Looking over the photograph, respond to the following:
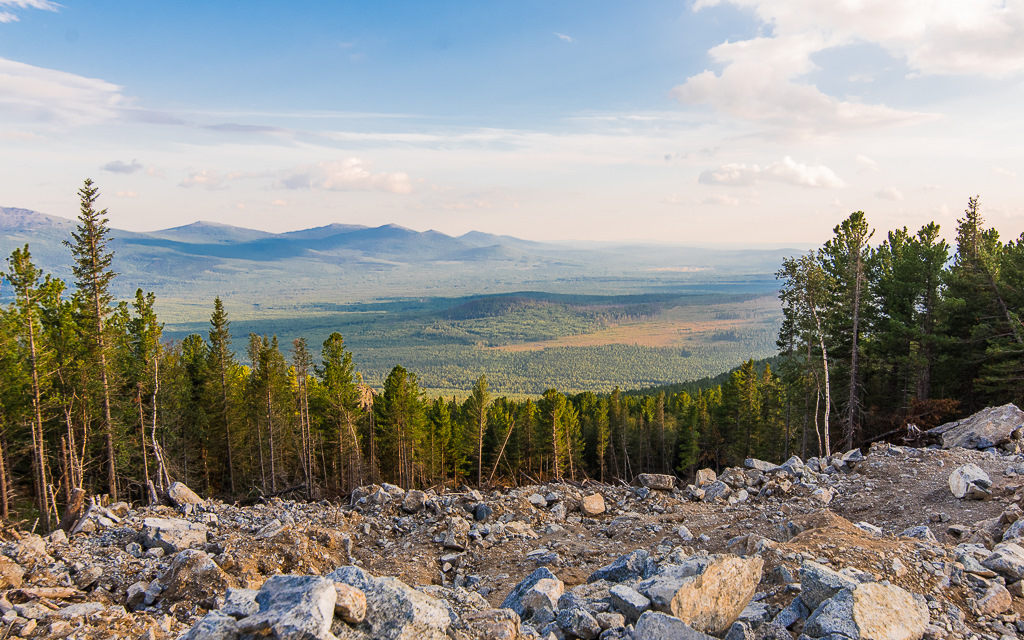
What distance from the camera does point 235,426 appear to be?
97.3 feet

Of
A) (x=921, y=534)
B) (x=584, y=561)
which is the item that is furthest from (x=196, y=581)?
(x=921, y=534)

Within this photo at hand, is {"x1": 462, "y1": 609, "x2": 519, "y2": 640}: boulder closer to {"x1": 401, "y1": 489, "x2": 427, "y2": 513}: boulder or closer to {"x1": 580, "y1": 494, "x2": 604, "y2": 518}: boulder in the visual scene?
{"x1": 401, "y1": 489, "x2": 427, "y2": 513}: boulder

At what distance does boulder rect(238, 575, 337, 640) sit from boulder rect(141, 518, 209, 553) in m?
6.26

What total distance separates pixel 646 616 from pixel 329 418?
31.3 metres

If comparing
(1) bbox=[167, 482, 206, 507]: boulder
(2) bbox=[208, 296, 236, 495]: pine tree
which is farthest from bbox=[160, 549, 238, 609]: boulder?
(2) bbox=[208, 296, 236, 495]: pine tree

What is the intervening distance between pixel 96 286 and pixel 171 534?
15970 millimetres

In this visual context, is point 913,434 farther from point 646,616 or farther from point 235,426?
point 235,426

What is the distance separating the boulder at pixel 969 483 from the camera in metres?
11.4

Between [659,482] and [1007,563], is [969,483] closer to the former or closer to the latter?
[1007,563]

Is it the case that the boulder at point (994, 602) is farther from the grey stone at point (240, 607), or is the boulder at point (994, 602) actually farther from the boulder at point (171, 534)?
the boulder at point (171, 534)

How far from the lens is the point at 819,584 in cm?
603

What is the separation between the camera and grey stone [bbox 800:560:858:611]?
5926 millimetres

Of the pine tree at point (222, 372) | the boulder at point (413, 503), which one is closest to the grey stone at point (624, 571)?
the boulder at point (413, 503)

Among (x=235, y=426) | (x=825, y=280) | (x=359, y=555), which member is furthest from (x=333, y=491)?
(x=825, y=280)
